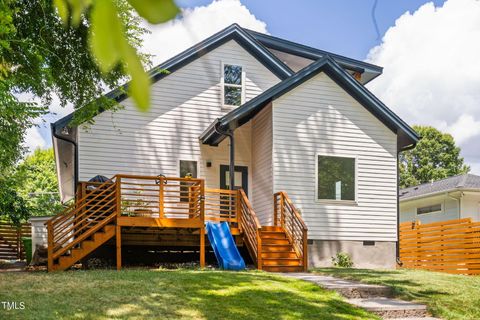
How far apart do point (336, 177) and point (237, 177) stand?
2801mm

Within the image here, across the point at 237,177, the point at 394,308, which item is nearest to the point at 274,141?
the point at 237,177

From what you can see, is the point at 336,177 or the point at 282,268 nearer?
the point at 282,268

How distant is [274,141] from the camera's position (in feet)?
44.3

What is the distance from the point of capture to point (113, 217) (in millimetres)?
11352

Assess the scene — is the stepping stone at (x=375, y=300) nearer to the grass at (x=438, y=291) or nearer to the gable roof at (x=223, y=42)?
the grass at (x=438, y=291)

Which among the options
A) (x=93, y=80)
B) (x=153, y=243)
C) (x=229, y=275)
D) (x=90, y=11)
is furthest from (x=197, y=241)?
(x=90, y=11)

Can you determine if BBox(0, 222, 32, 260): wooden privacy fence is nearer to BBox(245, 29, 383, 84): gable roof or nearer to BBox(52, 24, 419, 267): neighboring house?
BBox(52, 24, 419, 267): neighboring house

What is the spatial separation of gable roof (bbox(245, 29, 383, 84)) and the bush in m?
6.98

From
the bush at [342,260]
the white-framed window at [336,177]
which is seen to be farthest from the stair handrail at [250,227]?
the bush at [342,260]

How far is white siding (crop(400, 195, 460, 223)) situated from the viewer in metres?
21.9

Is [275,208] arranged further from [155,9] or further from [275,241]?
[155,9]

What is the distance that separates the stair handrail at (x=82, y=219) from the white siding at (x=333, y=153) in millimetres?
4233

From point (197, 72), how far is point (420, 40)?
13.4 metres

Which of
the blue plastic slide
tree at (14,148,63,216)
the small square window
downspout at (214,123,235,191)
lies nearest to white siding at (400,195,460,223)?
the small square window
